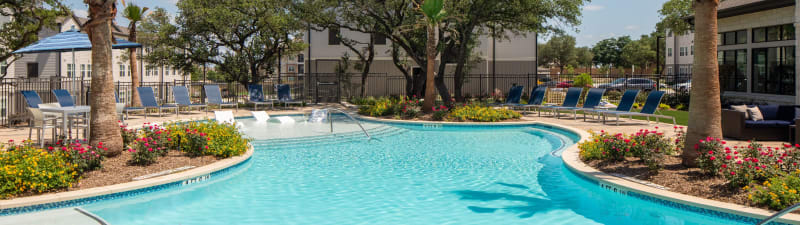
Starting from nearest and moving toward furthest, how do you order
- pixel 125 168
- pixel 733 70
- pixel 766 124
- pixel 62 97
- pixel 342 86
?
pixel 125 168
pixel 766 124
pixel 62 97
pixel 733 70
pixel 342 86

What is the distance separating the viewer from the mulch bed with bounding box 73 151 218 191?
664 cm

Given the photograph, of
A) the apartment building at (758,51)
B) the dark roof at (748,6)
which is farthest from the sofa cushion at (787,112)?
the dark roof at (748,6)

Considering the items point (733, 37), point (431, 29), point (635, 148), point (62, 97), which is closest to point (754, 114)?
point (635, 148)

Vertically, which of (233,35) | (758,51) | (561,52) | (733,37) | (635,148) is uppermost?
(561,52)

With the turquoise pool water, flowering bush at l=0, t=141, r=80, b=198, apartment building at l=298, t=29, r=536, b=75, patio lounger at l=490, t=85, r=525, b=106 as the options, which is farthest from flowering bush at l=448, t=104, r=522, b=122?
apartment building at l=298, t=29, r=536, b=75

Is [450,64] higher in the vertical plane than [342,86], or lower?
higher

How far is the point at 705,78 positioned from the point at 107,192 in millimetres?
7430

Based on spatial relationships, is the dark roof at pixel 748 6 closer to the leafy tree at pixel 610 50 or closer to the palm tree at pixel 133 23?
the palm tree at pixel 133 23

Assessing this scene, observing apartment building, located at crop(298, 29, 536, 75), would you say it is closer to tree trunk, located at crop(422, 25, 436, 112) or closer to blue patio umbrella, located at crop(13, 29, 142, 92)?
tree trunk, located at crop(422, 25, 436, 112)

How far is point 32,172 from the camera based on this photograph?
593 cm

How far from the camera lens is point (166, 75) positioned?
48938mm

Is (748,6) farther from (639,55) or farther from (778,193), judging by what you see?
(639,55)

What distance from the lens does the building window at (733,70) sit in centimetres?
1747

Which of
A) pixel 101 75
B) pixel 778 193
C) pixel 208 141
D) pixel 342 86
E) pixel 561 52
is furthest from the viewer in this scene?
pixel 561 52
